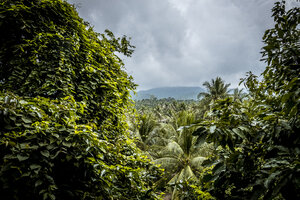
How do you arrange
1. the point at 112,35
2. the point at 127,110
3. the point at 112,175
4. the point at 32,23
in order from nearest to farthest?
the point at 112,175 → the point at 32,23 → the point at 127,110 → the point at 112,35

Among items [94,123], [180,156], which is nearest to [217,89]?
[180,156]

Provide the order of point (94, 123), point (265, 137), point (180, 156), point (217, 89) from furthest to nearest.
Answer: point (217, 89)
point (180, 156)
point (94, 123)
point (265, 137)

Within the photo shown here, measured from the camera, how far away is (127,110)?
295cm

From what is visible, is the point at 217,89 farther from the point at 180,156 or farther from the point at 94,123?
the point at 94,123

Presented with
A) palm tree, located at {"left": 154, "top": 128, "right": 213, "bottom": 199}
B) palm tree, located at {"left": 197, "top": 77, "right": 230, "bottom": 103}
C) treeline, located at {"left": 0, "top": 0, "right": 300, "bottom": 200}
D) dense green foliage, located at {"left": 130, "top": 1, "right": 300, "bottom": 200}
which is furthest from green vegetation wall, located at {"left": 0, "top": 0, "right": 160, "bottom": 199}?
palm tree, located at {"left": 197, "top": 77, "right": 230, "bottom": 103}

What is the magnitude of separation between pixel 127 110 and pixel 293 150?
242 centimetres

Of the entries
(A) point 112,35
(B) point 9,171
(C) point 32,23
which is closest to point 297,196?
(B) point 9,171

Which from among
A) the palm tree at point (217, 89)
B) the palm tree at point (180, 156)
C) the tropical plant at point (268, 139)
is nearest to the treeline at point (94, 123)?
the tropical plant at point (268, 139)

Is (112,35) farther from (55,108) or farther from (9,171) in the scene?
(9,171)

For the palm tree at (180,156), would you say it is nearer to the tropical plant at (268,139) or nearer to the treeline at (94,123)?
the treeline at (94,123)

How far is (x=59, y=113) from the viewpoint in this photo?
1417mm

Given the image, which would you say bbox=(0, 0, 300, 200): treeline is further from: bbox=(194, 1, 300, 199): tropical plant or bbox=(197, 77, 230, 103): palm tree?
bbox=(197, 77, 230, 103): palm tree

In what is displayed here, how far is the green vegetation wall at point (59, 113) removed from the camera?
3.58ft

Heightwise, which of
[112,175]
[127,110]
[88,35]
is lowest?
[112,175]
